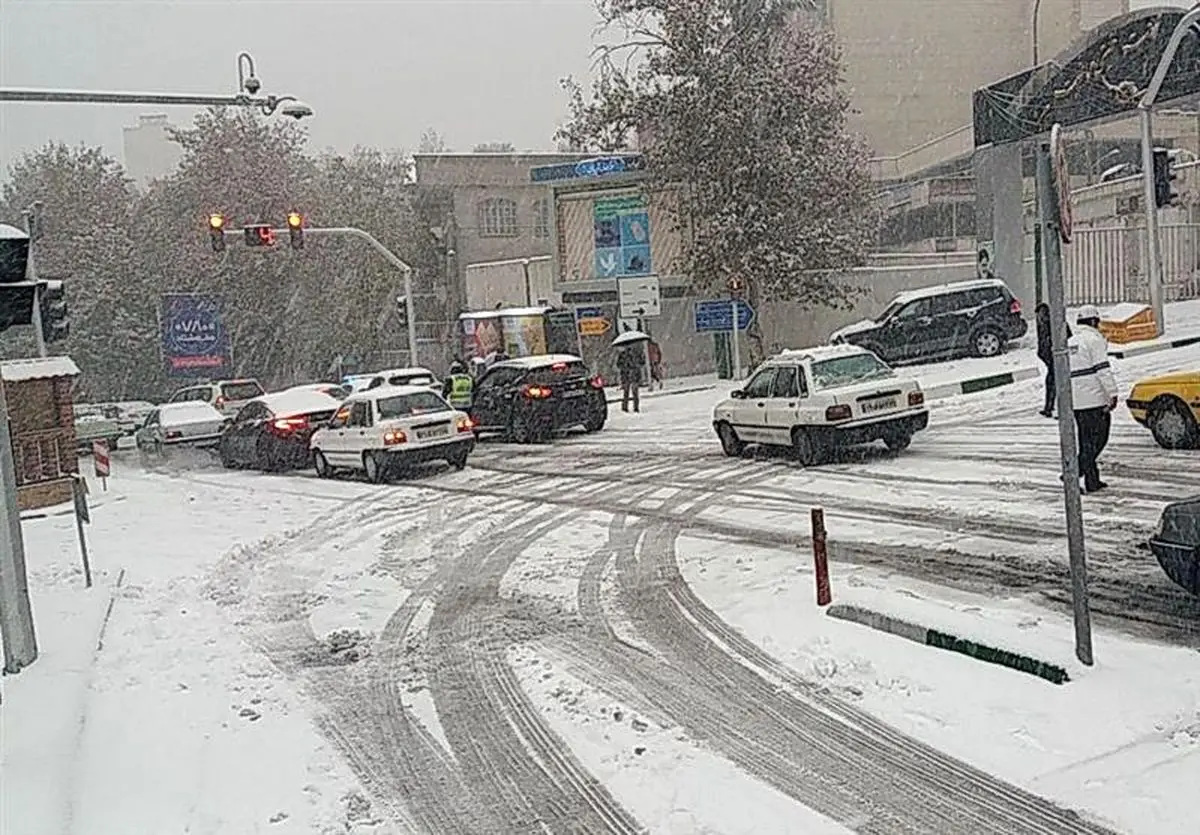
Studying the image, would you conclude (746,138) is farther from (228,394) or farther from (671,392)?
(228,394)

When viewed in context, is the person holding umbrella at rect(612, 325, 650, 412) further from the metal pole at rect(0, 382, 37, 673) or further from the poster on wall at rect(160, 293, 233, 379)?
the poster on wall at rect(160, 293, 233, 379)

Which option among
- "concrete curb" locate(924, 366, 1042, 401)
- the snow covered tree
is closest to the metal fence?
"concrete curb" locate(924, 366, 1042, 401)

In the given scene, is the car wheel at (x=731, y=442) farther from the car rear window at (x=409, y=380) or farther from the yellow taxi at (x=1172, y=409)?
the car rear window at (x=409, y=380)

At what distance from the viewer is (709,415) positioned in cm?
2508

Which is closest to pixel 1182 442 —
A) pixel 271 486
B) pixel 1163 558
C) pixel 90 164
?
pixel 1163 558

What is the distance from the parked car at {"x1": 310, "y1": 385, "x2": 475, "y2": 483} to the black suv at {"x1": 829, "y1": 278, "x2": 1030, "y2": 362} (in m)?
11.9

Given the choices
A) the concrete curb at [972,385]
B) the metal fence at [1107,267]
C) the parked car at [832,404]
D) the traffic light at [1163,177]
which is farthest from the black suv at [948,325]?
the parked car at [832,404]

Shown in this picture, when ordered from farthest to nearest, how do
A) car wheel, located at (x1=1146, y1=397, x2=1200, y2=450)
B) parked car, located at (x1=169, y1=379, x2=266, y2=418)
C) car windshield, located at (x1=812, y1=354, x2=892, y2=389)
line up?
parked car, located at (x1=169, y1=379, x2=266, y2=418) < car windshield, located at (x1=812, y1=354, x2=892, y2=389) < car wheel, located at (x1=1146, y1=397, x2=1200, y2=450)

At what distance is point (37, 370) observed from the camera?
1970 centimetres

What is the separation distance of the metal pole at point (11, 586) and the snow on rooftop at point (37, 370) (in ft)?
38.1

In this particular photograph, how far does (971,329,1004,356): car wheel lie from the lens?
27.4 meters

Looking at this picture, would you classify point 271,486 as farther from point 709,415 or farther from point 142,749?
point 142,749

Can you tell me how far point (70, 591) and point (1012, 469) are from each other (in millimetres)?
10385

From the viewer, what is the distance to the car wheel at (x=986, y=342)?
27359 mm
